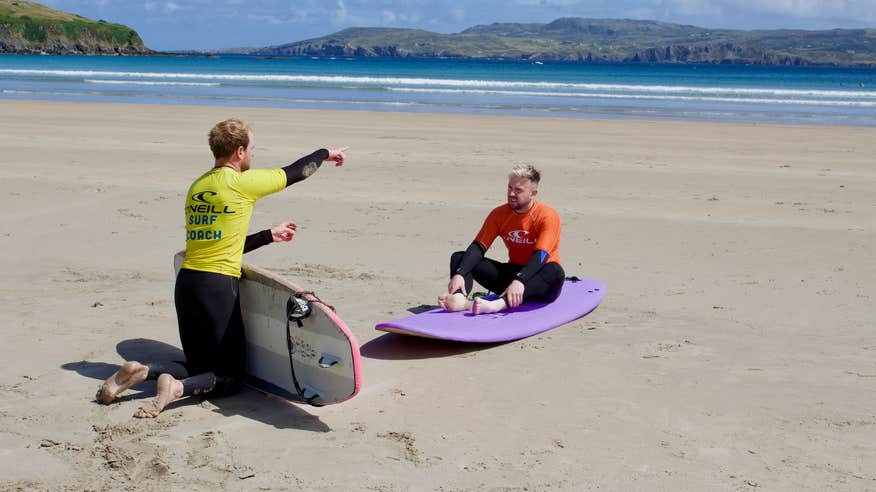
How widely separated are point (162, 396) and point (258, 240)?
1.01m

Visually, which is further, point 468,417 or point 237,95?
point 237,95

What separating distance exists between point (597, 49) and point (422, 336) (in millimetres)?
144562

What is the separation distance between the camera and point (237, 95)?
34250mm

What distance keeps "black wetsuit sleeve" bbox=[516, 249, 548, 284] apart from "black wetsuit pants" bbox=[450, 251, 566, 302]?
5 cm

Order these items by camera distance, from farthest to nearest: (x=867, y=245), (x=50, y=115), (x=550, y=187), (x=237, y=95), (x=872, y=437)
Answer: (x=237, y=95)
(x=50, y=115)
(x=550, y=187)
(x=867, y=245)
(x=872, y=437)

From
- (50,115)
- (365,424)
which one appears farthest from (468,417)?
(50,115)

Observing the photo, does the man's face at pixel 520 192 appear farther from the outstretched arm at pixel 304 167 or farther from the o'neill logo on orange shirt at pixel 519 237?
the outstretched arm at pixel 304 167

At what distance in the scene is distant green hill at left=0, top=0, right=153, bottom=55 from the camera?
371 ft

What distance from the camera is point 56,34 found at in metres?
116

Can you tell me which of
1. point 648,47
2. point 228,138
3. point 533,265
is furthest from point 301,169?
point 648,47

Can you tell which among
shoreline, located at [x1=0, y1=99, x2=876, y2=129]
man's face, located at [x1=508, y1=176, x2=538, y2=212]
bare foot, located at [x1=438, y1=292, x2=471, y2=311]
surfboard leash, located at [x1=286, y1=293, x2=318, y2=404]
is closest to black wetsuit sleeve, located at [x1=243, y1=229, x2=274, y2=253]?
surfboard leash, located at [x1=286, y1=293, x2=318, y2=404]

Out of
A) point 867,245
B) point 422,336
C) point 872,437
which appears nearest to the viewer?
point 872,437

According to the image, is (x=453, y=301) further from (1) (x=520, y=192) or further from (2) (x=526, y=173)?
(2) (x=526, y=173)

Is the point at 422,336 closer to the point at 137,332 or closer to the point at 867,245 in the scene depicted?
the point at 137,332
